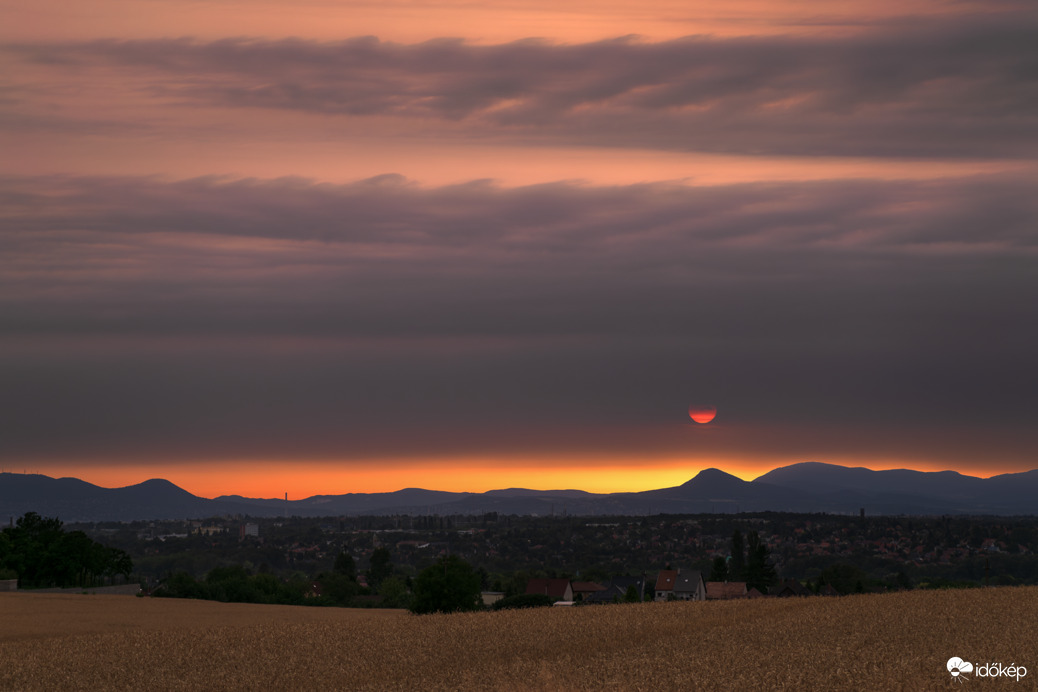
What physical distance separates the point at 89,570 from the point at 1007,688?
109 m

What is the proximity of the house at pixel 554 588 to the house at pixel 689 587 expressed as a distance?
48.2 ft

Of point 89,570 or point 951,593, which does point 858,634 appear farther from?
point 89,570

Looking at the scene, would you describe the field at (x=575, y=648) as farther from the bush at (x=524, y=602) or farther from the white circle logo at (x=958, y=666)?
the bush at (x=524, y=602)

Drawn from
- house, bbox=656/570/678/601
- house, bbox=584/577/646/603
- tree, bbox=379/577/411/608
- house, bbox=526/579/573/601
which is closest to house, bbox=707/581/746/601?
house, bbox=656/570/678/601

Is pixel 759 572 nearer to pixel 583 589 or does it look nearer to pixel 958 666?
pixel 583 589

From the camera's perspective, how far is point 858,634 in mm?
40844

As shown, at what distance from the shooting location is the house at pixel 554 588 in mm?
144625

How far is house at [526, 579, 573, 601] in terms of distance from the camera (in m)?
145

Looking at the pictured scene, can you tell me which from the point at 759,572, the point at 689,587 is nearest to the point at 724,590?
the point at 689,587

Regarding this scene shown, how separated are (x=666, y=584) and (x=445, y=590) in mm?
72377

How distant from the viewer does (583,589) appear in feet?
506

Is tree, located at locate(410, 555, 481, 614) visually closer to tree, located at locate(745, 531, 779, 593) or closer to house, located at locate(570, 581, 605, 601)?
house, located at locate(570, 581, 605, 601)

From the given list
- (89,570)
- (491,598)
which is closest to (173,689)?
(89,570)

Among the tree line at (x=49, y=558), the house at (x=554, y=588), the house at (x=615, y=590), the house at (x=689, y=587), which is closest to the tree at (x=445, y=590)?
the tree line at (x=49, y=558)
